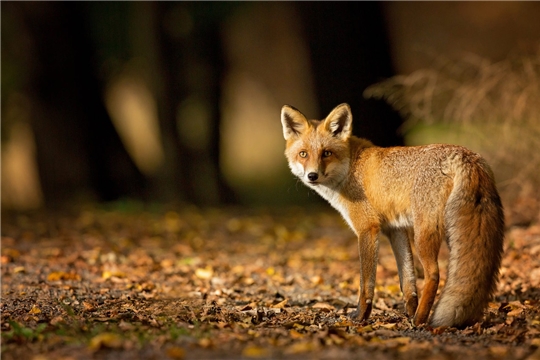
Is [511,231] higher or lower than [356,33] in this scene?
lower

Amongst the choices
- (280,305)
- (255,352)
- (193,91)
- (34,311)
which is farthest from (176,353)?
(193,91)

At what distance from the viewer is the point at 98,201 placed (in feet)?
59.4

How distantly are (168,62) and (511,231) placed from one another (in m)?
11.1

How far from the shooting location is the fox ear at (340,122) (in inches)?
255

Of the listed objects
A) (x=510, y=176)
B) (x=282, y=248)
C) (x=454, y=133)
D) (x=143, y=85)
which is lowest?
(x=282, y=248)

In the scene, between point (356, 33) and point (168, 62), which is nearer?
point (356, 33)

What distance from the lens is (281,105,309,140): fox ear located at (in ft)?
21.7

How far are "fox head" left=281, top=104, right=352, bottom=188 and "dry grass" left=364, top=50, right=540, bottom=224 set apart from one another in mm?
2209

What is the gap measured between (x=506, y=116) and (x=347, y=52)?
5.62 meters

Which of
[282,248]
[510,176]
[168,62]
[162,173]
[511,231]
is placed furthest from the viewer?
[162,173]

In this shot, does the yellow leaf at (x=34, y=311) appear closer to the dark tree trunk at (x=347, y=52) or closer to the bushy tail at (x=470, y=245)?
the bushy tail at (x=470, y=245)

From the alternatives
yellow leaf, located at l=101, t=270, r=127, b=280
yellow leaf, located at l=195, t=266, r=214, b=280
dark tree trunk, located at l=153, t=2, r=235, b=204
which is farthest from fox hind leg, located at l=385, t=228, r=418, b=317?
dark tree trunk, located at l=153, t=2, r=235, b=204

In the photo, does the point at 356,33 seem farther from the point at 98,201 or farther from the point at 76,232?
the point at 98,201

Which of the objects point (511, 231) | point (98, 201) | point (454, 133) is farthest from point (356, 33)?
point (98, 201)
